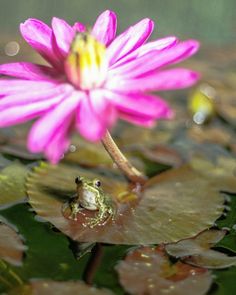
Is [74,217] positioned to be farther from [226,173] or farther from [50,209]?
Answer: [226,173]

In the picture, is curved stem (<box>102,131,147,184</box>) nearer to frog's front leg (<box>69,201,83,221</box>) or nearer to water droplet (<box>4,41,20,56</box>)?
frog's front leg (<box>69,201,83,221</box>)

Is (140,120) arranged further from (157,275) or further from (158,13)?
(158,13)

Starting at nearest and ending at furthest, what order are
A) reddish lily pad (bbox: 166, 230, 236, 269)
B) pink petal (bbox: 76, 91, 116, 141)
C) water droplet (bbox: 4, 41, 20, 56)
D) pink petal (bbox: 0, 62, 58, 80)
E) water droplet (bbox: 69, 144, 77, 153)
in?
pink petal (bbox: 76, 91, 116, 141) → pink petal (bbox: 0, 62, 58, 80) → reddish lily pad (bbox: 166, 230, 236, 269) → water droplet (bbox: 69, 144, 77, 153) → water droplet (bbox: 4, 41, 20, 56)

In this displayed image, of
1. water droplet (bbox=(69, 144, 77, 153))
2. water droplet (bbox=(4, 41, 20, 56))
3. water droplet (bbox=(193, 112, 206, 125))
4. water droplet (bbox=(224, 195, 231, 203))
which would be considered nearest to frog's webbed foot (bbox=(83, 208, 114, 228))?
water droplet (bbox=(224, 195, 231, 203))

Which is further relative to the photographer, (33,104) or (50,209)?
(50,209)

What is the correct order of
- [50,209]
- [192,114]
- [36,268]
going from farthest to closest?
[192,114], [50,209], [36,268]

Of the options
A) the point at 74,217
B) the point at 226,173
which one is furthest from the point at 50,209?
the point at 226,173
